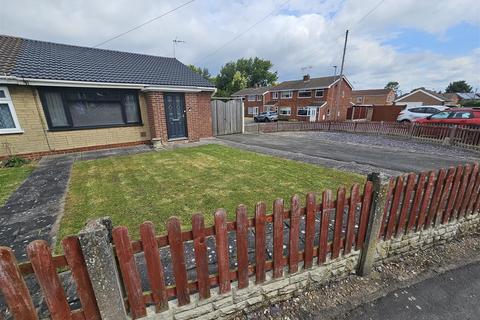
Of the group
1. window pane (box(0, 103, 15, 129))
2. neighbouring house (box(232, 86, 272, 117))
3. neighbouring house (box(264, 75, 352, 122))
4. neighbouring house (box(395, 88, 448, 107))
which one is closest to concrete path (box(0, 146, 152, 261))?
window pane (box(0, 103, 15, 129))

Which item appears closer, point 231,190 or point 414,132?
point 231,190

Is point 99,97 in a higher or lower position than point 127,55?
lower

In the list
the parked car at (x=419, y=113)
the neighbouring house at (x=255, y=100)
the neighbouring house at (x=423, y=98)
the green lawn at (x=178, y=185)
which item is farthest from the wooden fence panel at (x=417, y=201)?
the neighbouring house at (x=423, y=98)

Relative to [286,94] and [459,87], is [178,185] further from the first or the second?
[459,87]

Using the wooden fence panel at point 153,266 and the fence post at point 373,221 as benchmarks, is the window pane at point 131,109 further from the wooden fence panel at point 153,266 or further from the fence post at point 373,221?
the fence post at point 373,221

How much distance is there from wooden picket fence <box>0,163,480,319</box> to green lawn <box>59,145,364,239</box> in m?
1.49

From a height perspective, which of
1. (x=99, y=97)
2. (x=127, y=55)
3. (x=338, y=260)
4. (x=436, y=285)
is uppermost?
(x=127, y=55)

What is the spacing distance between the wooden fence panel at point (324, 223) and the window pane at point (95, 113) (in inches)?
386

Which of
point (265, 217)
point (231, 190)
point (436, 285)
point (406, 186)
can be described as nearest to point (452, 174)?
point (406, 186)

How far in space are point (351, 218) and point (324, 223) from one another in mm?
382

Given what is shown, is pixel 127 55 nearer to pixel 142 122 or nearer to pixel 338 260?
pixel 142 122

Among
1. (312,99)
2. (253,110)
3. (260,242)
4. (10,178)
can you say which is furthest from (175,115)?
(253,110)

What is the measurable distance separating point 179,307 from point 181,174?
4.22 meters

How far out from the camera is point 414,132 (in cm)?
1284
